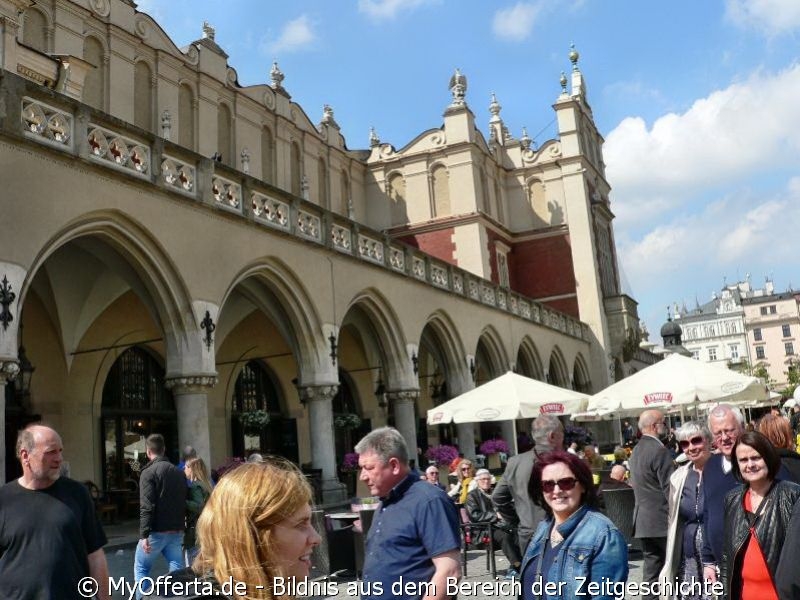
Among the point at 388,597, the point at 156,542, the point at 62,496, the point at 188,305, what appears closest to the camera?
the point at 388,597

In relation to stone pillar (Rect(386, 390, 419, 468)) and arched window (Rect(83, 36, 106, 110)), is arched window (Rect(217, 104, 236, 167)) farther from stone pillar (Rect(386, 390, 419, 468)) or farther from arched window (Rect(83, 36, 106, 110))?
stone pillar (Rect(386, 390, 419, 468))

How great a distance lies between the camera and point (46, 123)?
10.7 metres

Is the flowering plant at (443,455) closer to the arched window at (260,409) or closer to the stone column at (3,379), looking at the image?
the arched window at (260,409)

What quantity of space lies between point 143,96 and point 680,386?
14.7 m

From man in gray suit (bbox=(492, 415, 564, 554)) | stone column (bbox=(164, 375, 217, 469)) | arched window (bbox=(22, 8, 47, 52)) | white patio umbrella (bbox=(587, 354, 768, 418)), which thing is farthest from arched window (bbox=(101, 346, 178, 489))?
man in gray suit (bbox=(492, 415, 564, 554))

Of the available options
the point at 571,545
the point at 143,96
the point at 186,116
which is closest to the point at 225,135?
the point at 186,116

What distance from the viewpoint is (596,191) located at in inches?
1330

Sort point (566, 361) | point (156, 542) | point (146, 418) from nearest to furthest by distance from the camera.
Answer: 1. point (156, 542)
2. point (146, 418)
3. point (566, 361)

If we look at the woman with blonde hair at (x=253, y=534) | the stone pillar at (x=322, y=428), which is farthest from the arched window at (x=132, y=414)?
the woman with blonde hair at (x=253, y=534)

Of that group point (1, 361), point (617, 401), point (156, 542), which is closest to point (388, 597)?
point (156, 542)

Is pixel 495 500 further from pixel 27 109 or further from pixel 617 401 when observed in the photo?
pixel 27 109

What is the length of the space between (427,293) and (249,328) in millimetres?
4397

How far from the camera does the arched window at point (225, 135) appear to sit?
23078 mm

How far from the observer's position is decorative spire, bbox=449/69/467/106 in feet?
99.7
